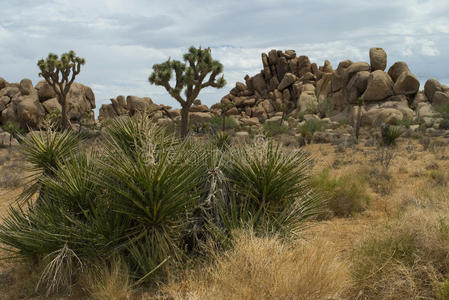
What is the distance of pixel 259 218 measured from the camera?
5.35 meters

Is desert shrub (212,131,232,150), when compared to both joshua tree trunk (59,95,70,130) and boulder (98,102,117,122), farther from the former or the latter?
boulder (98,102,117,122)

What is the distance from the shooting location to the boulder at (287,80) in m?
71.0

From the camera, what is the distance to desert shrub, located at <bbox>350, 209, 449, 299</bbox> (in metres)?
4.46

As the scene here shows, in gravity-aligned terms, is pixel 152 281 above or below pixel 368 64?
below

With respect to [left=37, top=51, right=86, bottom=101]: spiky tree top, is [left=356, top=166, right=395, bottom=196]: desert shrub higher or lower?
lower

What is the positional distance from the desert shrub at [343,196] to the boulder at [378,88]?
A: 4044cm

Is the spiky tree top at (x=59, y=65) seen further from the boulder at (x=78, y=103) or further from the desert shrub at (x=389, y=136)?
the desert shrub at (x=389, y=136)

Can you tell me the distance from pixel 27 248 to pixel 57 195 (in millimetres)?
841

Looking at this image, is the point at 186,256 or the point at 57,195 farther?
the point at 57,195

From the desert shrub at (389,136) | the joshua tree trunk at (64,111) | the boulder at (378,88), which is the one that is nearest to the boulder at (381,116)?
the boulder at (378,88)

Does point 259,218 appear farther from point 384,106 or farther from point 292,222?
point 384,106

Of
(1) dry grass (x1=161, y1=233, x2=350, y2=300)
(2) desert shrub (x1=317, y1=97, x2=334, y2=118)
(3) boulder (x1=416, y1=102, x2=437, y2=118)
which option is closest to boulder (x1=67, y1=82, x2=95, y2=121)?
(2) desert shrub (x1=317, y1=97, x2=334, y2=118)

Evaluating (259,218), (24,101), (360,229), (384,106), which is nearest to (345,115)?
(384,106)

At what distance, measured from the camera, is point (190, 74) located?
26672mm
